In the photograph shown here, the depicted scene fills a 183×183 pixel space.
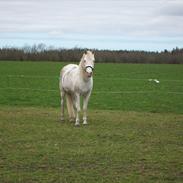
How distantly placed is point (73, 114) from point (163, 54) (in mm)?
69246

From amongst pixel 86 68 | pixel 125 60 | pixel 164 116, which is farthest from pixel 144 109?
pixel 125 60

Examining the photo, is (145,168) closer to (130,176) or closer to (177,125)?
(130,176)

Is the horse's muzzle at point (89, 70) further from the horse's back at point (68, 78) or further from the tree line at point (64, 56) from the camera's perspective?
the tree line at point (64, 56)

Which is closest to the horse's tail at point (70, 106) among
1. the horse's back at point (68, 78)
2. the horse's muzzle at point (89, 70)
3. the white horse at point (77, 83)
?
A: the white horse at point (77, 83)

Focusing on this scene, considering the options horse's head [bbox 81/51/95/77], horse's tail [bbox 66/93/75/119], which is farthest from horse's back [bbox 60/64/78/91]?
horse's head [bbox 81/51/95/77]

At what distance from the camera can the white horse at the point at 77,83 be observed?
12355 mm

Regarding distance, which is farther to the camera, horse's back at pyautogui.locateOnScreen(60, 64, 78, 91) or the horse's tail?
the horse's tail

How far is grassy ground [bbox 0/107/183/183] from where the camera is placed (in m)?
7.08

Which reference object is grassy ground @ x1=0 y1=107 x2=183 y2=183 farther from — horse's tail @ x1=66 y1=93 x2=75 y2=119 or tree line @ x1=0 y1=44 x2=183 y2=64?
tree line @ x1=0 y1=44 x2=183 y2=64

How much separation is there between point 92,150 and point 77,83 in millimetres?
4084

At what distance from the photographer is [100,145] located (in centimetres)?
948

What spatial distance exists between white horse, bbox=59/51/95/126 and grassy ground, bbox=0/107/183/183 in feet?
1.90

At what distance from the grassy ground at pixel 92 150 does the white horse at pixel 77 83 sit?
1.90 feet

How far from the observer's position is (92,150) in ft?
29.4
